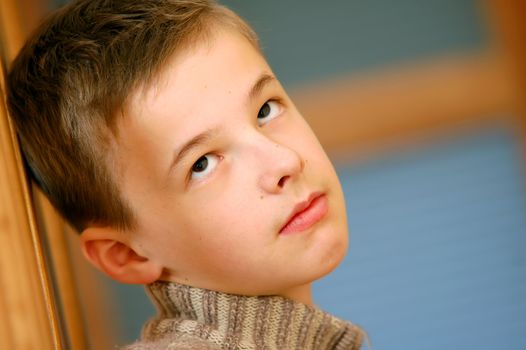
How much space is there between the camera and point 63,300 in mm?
993

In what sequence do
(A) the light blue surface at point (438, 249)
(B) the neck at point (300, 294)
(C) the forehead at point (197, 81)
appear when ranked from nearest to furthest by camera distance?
(C) the forehead at point (197, 81)
(B) the neck at point (300, 294)
(A) the light blue surface at point (438, 249)

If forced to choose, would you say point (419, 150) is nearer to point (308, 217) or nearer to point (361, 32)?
point (361, 32)

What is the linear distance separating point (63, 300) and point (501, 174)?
1.82 metres

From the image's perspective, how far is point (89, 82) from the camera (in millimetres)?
965

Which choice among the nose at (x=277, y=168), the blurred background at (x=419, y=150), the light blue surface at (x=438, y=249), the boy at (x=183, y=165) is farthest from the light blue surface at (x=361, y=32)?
the nose at (x=277, y=168)

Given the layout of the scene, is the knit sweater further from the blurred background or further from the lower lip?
the blurred background

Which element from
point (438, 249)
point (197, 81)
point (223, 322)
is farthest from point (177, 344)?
point (438, 249)

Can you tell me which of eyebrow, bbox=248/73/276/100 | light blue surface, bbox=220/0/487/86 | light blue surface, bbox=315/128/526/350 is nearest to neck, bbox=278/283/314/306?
eyebrow, bbox=248/73/276/100

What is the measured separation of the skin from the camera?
95 cm

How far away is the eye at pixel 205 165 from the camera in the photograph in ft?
3.15

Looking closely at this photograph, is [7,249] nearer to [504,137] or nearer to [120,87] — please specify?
[120,87]

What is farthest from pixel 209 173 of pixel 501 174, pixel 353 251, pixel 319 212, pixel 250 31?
pixel 501 174

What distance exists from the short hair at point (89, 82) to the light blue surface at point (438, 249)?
152 cm

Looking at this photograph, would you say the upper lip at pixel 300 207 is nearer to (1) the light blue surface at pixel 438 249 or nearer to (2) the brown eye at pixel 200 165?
(2) the brown eye at pixel 200 165
